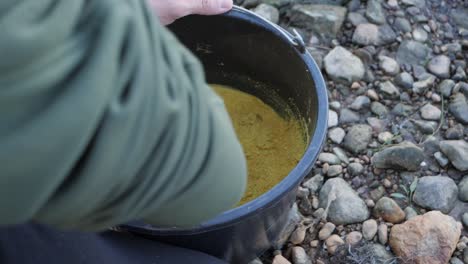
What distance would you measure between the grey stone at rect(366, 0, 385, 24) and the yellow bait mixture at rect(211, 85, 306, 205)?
43cm

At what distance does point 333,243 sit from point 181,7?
0.60 m

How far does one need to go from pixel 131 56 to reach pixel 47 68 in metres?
0.07

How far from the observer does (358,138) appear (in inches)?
55.7

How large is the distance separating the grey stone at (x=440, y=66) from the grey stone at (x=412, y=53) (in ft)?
0.07

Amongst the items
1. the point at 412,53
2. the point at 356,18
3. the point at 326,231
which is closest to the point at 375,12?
the point at 356,18

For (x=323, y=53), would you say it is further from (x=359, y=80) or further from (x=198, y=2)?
(x=198, y=2)

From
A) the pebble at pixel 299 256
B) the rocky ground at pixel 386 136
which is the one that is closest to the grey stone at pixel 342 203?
the rocky ground at pixel 386 136

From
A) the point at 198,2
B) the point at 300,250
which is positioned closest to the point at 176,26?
the point at 198,2

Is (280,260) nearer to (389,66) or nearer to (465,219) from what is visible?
(465,219)

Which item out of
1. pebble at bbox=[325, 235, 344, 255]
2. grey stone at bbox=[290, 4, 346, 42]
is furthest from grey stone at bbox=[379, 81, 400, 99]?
pebble at bbox=[325, 235, 344, 255]

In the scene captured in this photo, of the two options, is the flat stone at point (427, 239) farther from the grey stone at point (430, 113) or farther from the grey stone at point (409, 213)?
the grey stone at point (430, 113)

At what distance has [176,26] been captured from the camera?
1.31 meters

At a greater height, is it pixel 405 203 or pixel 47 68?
pixel 47 68

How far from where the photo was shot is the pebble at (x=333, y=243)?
4.16 feet
